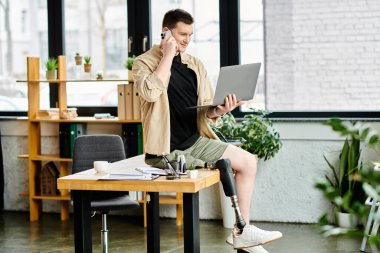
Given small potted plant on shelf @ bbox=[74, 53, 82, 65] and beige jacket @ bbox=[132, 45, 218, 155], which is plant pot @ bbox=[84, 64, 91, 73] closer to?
small potted plant on shelf @ bbox=[74, 53, 82, 65]

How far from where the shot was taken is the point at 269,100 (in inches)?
236

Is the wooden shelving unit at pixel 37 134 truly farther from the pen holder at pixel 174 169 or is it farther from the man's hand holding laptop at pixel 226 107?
the pen holder at pixel 174 169

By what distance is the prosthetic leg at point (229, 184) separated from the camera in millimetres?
3348

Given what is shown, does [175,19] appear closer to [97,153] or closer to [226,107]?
[226,107]

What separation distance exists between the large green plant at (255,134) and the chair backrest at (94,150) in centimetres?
120

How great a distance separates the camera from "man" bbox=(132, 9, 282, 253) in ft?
11.5

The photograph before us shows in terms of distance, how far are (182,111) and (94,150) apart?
0.95m

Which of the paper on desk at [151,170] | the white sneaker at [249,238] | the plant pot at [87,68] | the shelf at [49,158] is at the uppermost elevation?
the plant pot at [87,68]

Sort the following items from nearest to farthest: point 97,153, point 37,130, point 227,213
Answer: point 97,153 → point 227,213 → point 37,130

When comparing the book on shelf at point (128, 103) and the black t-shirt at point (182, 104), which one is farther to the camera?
the book on shelf at point (128, 103)

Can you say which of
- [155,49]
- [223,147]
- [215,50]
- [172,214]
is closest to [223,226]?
[172,214]

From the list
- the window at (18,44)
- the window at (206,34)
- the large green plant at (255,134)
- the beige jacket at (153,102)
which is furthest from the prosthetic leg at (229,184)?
the window at (18,44)

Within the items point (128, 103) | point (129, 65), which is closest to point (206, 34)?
point (129, 65)

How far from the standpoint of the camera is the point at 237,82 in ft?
11.6
